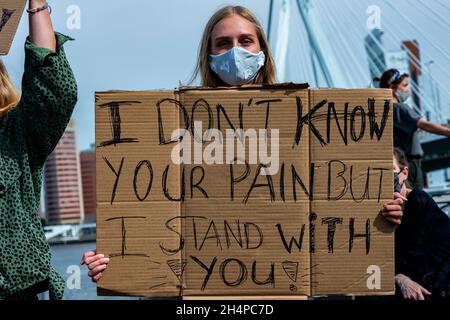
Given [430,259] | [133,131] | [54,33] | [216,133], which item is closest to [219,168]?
[216,133]

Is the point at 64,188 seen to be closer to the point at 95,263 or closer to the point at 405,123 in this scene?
the point at 405,123

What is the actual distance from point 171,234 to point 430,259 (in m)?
1.23

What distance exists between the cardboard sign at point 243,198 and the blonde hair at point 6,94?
0.80ft

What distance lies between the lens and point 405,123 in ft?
18.7

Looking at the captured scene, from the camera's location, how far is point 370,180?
245 cm

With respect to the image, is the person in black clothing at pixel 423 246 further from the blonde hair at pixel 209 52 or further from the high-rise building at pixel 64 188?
the high-rise building at pixel 64 188

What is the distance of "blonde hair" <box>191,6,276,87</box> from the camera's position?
2.93 meters

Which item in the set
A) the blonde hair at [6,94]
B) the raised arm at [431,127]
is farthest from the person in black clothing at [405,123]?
the blonde hair at [6,94]

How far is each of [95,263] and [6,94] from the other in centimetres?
56

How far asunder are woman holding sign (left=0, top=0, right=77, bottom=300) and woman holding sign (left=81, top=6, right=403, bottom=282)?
67 cm

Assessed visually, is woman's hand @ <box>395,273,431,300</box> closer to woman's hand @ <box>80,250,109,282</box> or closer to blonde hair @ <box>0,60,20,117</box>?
woman's hand @ <box>80,250,109,282</box>

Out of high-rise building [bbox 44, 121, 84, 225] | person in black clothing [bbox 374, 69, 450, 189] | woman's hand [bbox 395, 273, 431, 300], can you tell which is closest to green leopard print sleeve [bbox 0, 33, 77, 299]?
woman's hand [bbox 395, 273, 431, 300]

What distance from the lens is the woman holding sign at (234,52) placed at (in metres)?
2.81
